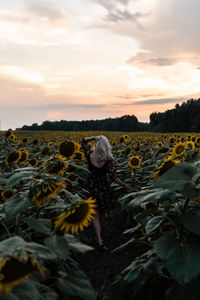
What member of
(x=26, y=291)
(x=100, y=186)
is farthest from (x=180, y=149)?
(x=26, y=291)

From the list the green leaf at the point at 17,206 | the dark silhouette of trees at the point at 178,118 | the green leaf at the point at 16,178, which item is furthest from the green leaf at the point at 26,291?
the dark silhouette of trees at the point at 178,118

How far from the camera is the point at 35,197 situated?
2102 millimetres

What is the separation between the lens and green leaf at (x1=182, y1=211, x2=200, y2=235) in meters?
1.87

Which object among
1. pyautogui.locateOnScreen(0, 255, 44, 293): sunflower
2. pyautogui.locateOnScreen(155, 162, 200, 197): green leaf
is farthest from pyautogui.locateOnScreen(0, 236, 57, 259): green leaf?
pyautogui.locateOnScreen(155, 162, 200, 197): green leaf

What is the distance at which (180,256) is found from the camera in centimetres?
185

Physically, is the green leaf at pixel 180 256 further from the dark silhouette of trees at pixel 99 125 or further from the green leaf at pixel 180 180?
the dark silhouette of trees at pixel 99 125

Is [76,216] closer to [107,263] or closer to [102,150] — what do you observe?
[107,263]

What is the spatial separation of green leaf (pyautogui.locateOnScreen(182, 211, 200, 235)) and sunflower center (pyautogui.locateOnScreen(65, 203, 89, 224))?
62 cm

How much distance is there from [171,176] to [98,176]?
376cm

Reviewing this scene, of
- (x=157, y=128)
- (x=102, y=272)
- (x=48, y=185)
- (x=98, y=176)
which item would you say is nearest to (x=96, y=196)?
(x=98, y=176)

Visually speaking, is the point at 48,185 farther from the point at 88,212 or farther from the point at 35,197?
the point at 88,212

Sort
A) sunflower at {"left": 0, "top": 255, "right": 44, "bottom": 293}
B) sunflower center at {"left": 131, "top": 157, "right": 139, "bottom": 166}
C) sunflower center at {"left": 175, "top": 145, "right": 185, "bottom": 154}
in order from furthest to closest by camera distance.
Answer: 1. sunflower center at {"left": 131, "top": 157, "right": 139, "bottom": 166}
2. sunflower center at {"left": 175, "top": 145, "right": 185, "bottom": 154}
3. sunflower at {"left": 0, "top": 255, "right": 44, "bottom": 293}

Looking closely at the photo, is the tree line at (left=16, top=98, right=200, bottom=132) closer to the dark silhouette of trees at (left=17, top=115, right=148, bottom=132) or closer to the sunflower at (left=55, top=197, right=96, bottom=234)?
the dark silhouette of trees at (left=17, top=115, right=148, bottom=132)

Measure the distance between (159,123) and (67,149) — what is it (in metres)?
58.5
